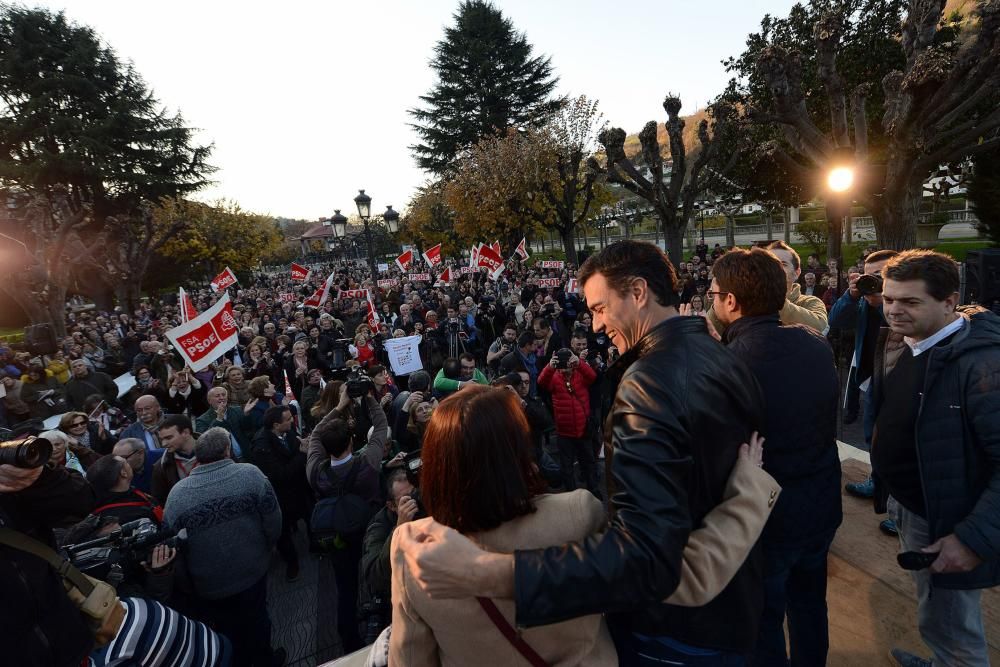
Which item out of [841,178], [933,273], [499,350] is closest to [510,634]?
[933,273]

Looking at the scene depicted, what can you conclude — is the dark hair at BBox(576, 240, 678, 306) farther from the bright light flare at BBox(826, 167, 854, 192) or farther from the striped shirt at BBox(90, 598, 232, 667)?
the bright light flare at BBox(826, 167, 854, 192)

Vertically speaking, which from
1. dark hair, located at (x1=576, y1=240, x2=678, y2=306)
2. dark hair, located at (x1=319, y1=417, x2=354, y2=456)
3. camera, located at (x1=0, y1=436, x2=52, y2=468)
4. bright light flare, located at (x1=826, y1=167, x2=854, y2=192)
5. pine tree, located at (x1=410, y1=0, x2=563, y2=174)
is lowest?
dark hair, located at (x1=319, y1=417, x2=354, y2=456)

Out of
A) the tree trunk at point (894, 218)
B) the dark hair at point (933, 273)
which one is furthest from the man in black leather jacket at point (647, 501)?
the tree trunk at point (894, 218)

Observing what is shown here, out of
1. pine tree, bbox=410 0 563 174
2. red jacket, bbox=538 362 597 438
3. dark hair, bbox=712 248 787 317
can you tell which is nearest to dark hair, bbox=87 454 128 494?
red jacket, bbox=538 362 597 438

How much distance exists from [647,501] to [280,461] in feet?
14.0

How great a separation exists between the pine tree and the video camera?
120ft

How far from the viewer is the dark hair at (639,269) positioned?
1499 mm

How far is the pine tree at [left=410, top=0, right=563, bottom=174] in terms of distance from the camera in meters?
36.5


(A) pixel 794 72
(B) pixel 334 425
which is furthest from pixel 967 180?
(B) pixel 334 425

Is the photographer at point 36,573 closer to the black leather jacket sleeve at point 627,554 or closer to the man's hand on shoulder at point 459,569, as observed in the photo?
the man's hand on shoulder at point 459,569

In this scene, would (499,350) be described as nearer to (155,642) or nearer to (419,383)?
→ (419,383)

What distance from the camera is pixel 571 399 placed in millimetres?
5324

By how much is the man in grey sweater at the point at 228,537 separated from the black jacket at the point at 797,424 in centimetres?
303

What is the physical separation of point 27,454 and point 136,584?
164cm
